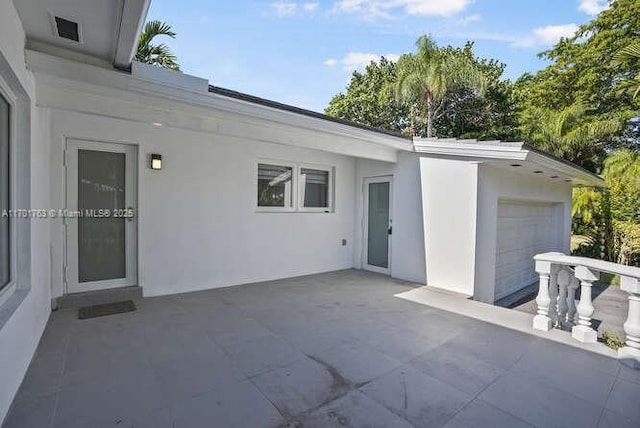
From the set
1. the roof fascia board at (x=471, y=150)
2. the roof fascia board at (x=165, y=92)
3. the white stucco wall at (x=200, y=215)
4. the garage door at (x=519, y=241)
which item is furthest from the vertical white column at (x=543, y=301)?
the white stucco wall at (x=200, y=215)

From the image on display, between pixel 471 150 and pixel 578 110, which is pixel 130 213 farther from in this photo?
pixel 578 110

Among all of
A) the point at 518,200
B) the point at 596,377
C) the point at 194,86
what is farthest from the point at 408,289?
the point at 194,86

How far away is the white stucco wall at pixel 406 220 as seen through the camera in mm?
6363

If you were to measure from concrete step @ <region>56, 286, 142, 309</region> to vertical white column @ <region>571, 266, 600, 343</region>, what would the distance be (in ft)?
18.9

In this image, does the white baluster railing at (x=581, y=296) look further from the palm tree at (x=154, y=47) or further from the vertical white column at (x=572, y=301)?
the palm tree at (x=154, y=47)

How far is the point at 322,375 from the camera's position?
2.83 meters

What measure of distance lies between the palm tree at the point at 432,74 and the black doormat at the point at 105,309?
13.9 metres

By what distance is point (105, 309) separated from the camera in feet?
14.6

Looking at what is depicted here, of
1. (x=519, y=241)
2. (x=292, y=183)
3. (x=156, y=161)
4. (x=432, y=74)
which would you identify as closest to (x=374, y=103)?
(x=432, y=74)

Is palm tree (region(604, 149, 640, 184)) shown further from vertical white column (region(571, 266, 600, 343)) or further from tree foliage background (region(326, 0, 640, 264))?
vertical white column (region(571, 266, 600, 343))

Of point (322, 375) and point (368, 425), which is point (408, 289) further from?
point (368, 425)

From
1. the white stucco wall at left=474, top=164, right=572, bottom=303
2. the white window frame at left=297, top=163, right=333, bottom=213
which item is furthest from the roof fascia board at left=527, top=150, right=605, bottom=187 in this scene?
the white window frame at left=297, top=163, right=333, bottom=213

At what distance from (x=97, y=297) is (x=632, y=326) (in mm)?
6359

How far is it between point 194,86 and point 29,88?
138 cm
